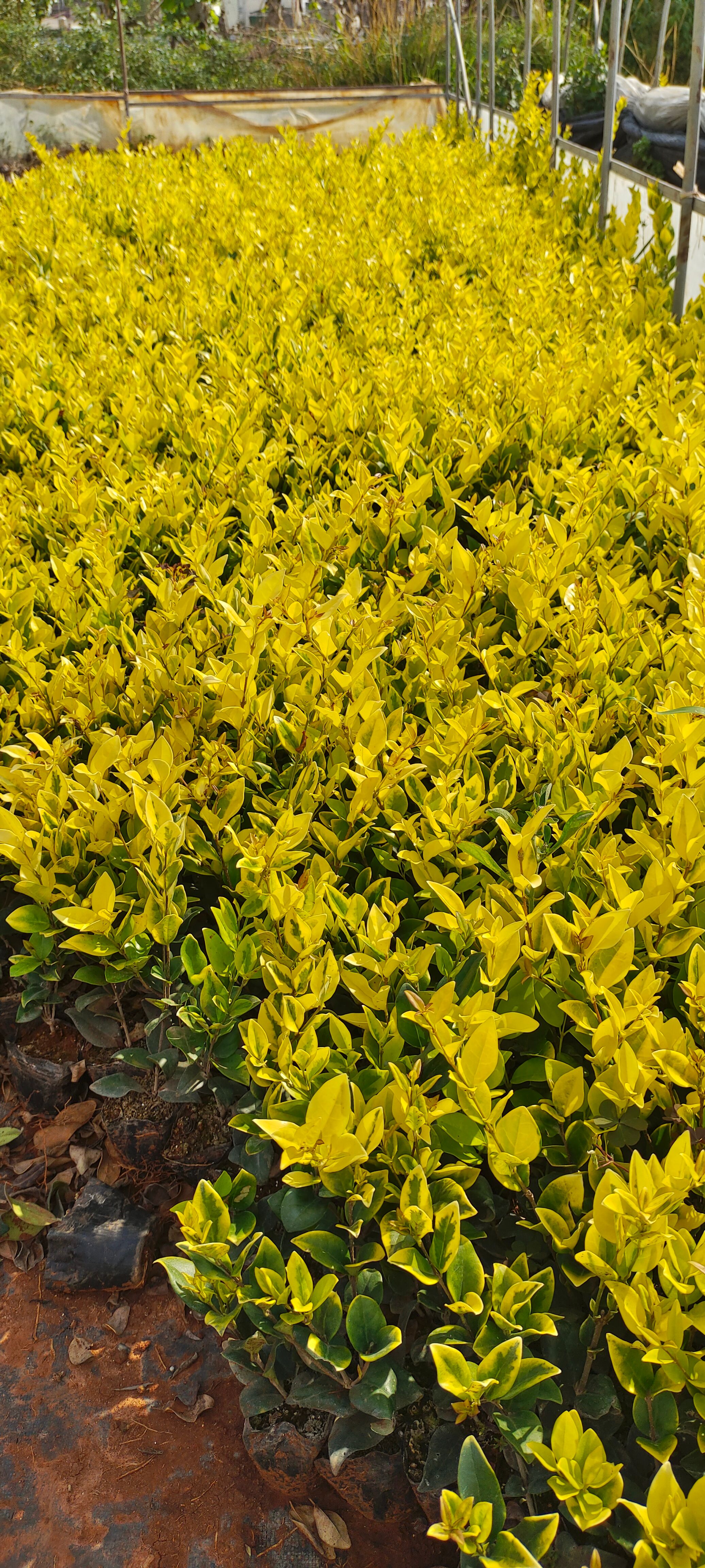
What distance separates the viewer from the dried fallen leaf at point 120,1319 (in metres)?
1.88

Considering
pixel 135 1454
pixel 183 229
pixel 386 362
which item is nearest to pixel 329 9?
pixel 183 229

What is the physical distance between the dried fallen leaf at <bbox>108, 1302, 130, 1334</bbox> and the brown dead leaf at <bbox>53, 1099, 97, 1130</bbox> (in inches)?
14.9

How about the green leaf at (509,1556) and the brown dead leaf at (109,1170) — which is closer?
the green leaf at (509,1556)

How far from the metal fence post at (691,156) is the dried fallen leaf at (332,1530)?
3.89 m

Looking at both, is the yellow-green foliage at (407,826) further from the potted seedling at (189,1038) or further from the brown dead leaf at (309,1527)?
the brown dead leaf at (309,1527)

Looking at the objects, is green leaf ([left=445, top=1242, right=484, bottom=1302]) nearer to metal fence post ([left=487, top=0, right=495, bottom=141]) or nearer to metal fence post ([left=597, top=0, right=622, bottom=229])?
metal fence post ([left=597, top=0, right=622, bottom=229])

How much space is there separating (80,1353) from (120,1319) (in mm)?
88

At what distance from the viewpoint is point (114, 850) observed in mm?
1852

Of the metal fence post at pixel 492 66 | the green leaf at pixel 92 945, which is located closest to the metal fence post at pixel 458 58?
the metal fence post at pixel 492 66

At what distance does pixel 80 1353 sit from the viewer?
6.08ft

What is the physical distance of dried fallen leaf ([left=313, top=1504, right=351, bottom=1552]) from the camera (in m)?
1.52

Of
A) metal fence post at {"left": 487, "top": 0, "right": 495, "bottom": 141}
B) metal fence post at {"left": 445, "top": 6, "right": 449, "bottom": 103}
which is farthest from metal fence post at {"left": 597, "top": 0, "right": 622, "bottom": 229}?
metal fence post at {"left": 445, "top": 6, "right": 449, "bottom": 103}

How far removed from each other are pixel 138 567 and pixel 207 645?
0.61 meters

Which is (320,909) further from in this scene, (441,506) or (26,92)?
(26,92)
